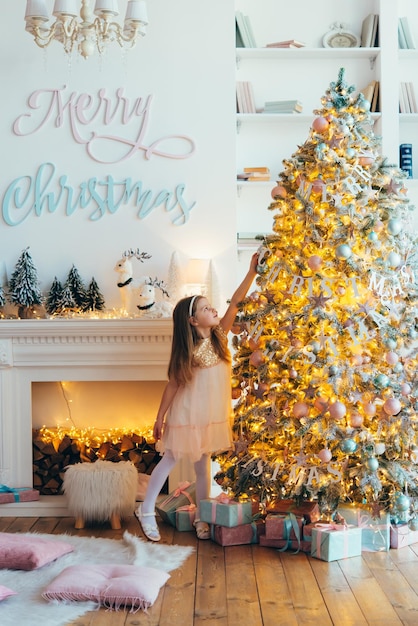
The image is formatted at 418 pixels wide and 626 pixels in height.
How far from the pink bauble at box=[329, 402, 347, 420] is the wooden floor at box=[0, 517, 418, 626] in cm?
63

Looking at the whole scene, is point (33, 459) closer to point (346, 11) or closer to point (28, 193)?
point (28, 193)

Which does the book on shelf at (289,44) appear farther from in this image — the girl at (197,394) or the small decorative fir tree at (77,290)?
the small decorative fir tree at (77,290)

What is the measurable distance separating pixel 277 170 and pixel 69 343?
1.76m

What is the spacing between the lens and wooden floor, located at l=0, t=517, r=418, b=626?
3055 millimetres

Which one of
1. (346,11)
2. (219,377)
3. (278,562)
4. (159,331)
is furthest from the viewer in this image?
(346,11)

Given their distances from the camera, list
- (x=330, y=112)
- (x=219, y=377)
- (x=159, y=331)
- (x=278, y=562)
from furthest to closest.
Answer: (x=159, y=331), (x=219, y=377), (x=330, y=112), (x=278, y=562)

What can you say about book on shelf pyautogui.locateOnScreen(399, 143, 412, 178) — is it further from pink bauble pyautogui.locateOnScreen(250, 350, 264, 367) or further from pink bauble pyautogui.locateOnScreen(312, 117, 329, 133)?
pink bauble pyautogui.locateOnScreen(250, 350, 264, 367)

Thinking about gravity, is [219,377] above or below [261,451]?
above

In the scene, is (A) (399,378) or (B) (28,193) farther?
(B) (28,193)

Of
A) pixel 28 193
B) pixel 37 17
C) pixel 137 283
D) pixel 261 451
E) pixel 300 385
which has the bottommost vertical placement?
pixel 261 451

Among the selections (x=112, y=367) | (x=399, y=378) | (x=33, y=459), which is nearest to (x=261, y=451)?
(x=399, y=378)

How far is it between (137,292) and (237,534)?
151cm

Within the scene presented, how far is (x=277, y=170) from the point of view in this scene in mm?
5418

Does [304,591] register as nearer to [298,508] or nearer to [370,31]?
[298,508]
